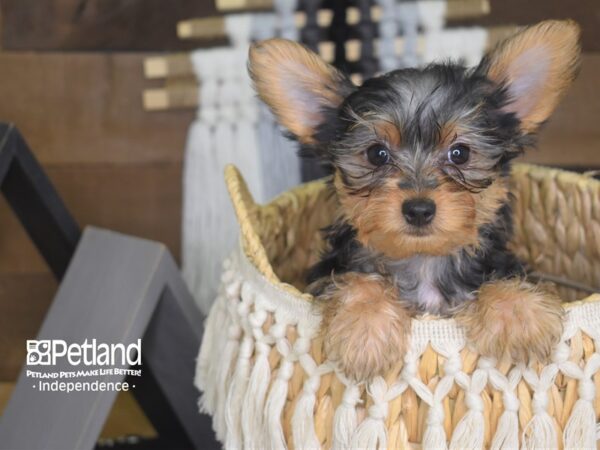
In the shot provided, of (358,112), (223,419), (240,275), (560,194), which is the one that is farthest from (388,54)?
(223,419)

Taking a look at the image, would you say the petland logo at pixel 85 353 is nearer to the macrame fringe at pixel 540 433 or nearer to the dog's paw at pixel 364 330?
the dog's paw at pixel 364 330

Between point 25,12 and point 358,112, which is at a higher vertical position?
point 25,12

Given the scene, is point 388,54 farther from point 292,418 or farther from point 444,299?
point 292,418

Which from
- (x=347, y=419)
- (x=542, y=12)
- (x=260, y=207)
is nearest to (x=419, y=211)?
(x=347, y=419)

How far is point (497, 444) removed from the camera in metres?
1.33

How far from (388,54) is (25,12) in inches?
44.8

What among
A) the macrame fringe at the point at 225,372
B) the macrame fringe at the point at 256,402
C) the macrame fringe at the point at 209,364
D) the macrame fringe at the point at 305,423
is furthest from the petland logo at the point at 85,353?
the macrame fringe at the point at 305,423

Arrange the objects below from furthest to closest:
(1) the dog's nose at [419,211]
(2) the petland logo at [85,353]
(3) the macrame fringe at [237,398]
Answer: (2) the petland logo at [85,353]
(3) the macrame fringe at [237,398]
(1) the dog's nose at [419,211]

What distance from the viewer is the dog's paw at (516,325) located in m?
1.34

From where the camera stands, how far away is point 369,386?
1.36 m

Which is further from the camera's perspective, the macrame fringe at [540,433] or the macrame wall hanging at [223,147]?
the macrame wall hanging at [223,147]

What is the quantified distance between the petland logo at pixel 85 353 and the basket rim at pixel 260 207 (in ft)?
1.22

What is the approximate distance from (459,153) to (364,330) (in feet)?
1.42

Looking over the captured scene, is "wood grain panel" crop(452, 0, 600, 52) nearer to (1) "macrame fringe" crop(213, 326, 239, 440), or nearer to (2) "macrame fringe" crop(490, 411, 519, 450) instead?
(1) "macrame fringe" crop(213, 326, 239, 440)
